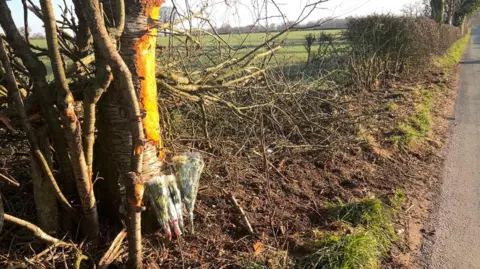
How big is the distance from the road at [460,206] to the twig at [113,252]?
2682mm

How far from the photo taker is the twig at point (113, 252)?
8.98 ft

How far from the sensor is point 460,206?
4.54 meters

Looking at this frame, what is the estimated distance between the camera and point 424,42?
1355cm

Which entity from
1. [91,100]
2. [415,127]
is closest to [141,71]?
[91,100]

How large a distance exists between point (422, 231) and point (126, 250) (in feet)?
9.76

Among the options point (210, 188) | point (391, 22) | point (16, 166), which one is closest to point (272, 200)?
point (210, 188)

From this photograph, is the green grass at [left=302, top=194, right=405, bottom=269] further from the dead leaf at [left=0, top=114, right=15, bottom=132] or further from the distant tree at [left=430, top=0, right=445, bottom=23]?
the distant tree at [left=430, top=0, right=445, bottom=23]

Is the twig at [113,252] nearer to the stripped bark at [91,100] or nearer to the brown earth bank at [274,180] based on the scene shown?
the brown earth bank at [274,180]

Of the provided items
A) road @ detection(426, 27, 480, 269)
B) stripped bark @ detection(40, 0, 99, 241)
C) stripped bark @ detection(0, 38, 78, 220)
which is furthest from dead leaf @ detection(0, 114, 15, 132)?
road @ detection(426, 27, 480, 269)

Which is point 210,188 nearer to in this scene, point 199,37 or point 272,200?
point 272,200

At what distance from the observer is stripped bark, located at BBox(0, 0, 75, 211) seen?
2.48 m

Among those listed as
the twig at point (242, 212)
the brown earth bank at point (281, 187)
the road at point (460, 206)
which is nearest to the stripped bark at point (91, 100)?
the brown earth bank at point (281, 187)

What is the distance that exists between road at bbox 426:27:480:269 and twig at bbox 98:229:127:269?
8.80 feet

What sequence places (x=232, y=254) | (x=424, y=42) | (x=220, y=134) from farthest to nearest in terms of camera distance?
(x=424, y=42)
(x=220, y=134)
(x=232, y=254)
